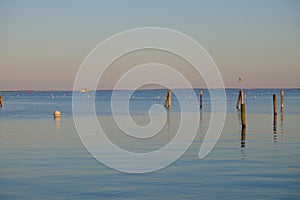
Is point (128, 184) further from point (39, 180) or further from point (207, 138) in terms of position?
point (207, 138)

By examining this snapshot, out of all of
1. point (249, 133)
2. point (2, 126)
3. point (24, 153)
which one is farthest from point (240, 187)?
point (2, 126)

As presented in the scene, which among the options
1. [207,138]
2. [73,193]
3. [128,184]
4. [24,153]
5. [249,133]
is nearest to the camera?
[73,193]

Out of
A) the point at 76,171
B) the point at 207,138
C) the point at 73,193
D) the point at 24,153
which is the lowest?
the point at 73,193

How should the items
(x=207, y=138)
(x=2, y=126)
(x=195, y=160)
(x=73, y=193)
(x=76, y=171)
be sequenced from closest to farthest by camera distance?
(x=73, y=193)
(x=76, y=171)
(x=195, y=160)
(x=207, y=138)
(x=2, y=126)

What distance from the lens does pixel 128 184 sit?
2094 cm

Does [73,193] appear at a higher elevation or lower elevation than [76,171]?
lower

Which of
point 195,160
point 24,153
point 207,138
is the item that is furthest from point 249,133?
point 24,153

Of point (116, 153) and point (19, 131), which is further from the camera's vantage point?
point (19, 131)

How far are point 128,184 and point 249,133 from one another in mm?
21558

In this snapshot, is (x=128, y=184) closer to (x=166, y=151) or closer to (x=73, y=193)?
(x=73, y=193)

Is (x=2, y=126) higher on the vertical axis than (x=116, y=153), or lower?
higher

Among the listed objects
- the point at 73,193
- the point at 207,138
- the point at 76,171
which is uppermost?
the point at 207,138

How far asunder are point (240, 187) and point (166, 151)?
1097 centimetres

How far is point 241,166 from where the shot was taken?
81.9 ft
